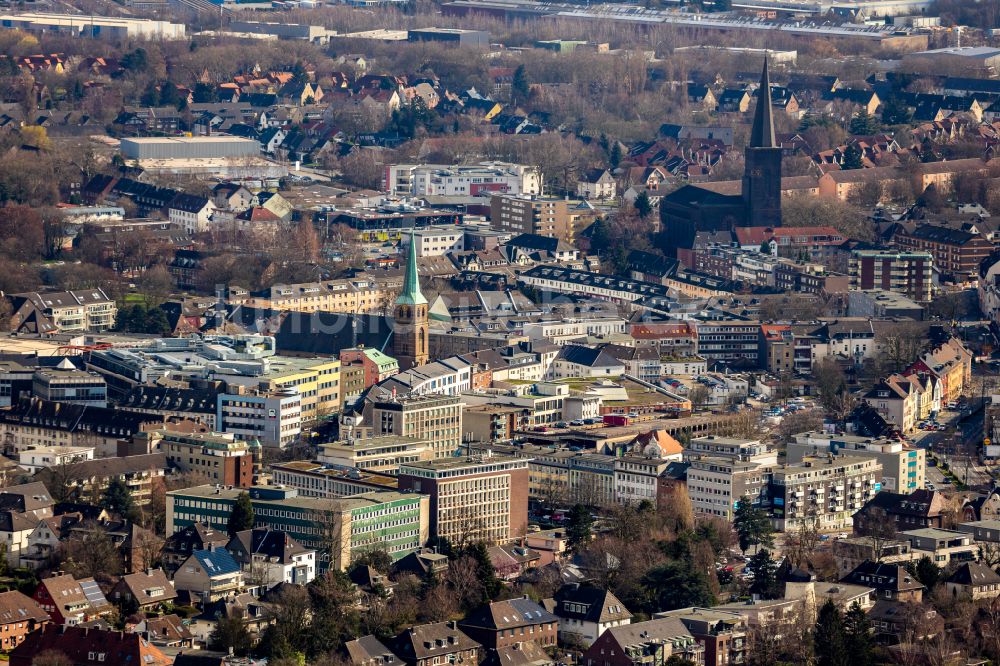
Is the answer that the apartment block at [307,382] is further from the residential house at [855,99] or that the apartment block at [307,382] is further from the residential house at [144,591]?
the residential house at [855,99]

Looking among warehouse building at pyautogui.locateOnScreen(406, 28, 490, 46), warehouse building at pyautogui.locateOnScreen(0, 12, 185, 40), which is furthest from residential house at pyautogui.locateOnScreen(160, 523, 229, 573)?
warehouse building at pyautogui.locateOnScreen(406, 28, 490, 46)

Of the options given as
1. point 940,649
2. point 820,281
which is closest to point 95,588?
point 940,649

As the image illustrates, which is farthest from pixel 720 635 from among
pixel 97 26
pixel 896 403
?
pixel 97 26

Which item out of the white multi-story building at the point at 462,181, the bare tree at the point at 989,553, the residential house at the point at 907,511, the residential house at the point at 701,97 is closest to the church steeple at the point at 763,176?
the white multi-story building at the point at 462,181

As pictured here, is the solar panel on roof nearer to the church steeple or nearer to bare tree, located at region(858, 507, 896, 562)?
bare tree, located at region(858, 507, 896, 562)

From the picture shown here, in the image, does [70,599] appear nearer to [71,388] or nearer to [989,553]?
[71,388]
